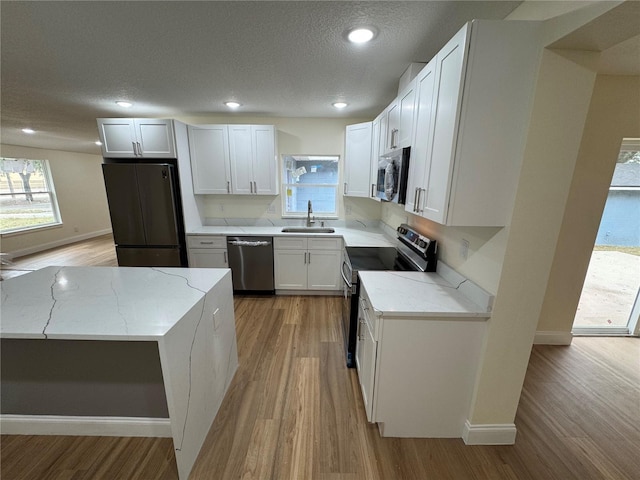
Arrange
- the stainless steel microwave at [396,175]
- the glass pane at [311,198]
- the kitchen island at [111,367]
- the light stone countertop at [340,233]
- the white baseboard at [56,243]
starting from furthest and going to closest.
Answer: the white baseboard at [56,243]
the glass pane at [311,198]
the light stone countertop at [340,233]
the stainless steel microwave at [396,175]
the kitchen island at [111,367]

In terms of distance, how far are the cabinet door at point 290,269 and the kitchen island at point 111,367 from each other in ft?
5.63

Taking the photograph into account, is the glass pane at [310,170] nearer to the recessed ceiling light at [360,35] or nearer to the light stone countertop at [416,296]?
the recessed ceiling light at [360,35]

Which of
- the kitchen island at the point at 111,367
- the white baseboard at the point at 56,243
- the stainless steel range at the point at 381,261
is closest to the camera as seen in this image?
the kitchen island at the point at 111,367

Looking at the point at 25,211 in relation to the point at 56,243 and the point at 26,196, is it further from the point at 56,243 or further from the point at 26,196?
the point at 56,243

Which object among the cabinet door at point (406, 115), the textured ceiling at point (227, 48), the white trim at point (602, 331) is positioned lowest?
the white trim at point (602, 331)

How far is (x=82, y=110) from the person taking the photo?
122 inches

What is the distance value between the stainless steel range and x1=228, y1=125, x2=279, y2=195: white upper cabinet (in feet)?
5.53

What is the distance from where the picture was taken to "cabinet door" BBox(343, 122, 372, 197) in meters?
3.05

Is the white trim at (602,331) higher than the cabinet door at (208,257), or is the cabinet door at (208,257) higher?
the cabinet door at (208,257)

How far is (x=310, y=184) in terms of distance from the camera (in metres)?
3.83

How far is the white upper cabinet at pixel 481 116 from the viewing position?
43.2 inches

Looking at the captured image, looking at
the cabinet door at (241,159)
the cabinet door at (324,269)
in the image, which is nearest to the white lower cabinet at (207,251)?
the cabinet door at (241,159)

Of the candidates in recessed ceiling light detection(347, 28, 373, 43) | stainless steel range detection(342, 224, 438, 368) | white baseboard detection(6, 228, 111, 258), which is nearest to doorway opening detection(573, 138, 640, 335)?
stainless steel range detection(342, 224, 438, 368)

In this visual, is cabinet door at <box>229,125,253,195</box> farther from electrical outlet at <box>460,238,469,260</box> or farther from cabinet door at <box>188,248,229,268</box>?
electrical outlet at <box>460,238,469,260</box>
